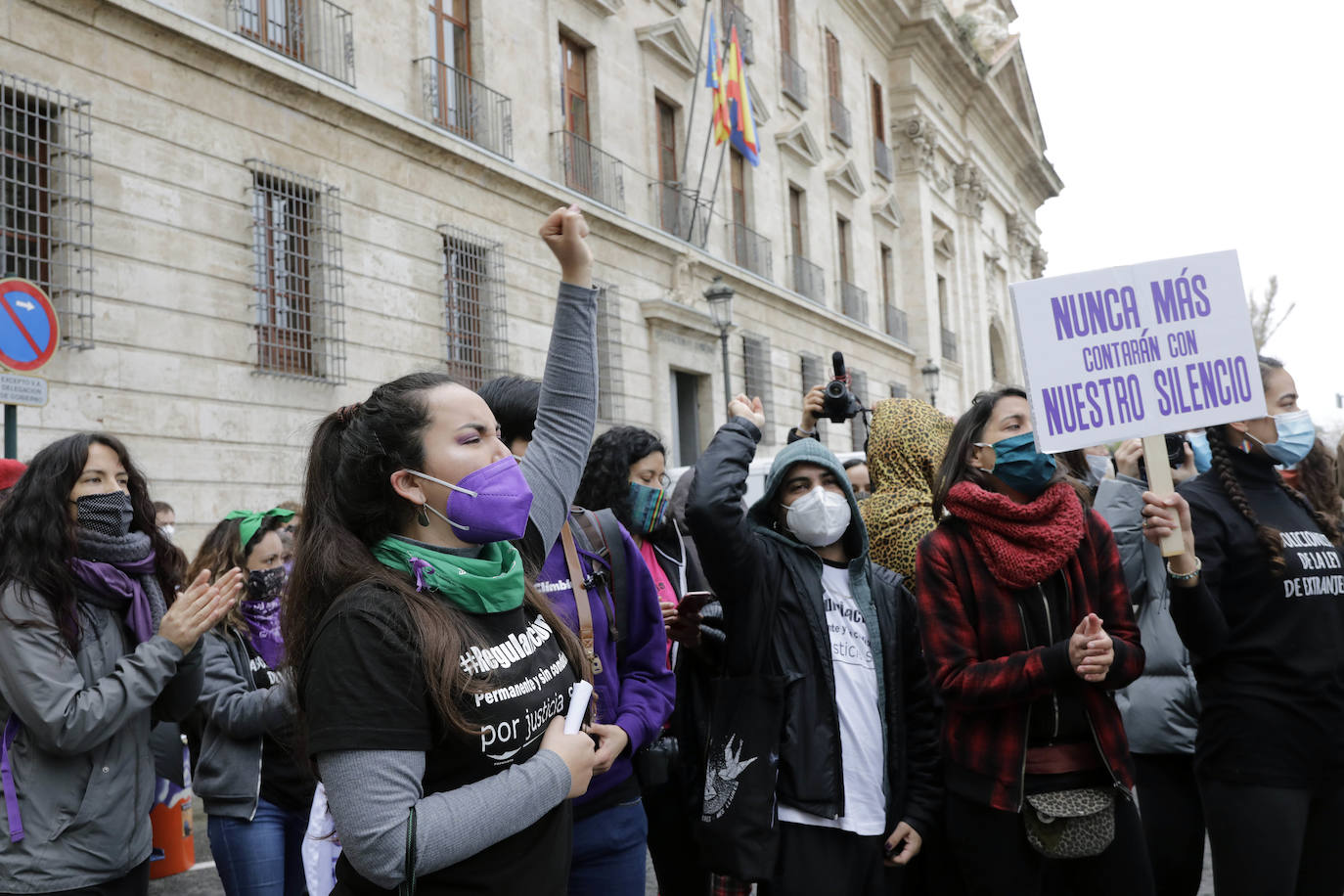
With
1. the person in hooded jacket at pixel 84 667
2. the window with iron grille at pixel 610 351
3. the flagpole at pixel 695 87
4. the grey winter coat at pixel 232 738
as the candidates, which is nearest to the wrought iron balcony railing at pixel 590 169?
the window with iron grille at pixel 610 351

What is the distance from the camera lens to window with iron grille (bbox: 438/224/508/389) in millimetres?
13742

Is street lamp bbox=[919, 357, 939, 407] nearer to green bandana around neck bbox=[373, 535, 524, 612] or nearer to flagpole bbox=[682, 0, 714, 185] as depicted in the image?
flagpole bbox=[682, 0, 714, 185]

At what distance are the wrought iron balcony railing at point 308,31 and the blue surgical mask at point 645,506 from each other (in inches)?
349

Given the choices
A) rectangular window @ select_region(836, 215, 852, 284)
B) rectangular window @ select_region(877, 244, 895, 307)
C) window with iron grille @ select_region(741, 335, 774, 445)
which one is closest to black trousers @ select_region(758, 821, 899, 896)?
window with iron grille @ select_region(741, 335, 774, 445)

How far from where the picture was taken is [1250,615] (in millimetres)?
3369

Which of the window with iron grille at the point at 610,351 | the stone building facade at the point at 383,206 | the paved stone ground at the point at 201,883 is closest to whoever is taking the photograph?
the paved stone ground at the point at 201,883

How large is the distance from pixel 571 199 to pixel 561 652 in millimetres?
14169

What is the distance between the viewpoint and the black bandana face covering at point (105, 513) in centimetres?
328

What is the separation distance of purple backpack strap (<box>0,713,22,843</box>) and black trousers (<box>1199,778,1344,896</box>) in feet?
10.4

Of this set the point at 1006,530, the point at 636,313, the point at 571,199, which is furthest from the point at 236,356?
the point at 1006,530

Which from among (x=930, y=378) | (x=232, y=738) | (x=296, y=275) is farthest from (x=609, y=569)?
(x=930, y=378)

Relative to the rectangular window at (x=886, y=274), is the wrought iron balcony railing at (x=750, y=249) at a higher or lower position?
lower

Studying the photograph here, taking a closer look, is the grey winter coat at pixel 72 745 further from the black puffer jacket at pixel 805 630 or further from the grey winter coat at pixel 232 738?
the black puffer jacket at pixel 805 630

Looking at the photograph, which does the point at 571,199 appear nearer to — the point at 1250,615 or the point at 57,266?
the point at 57,266
